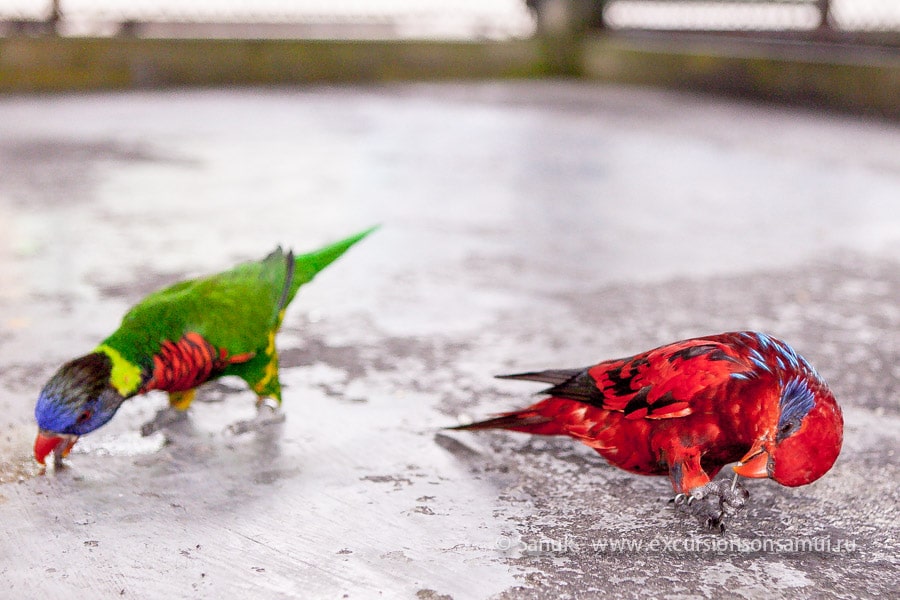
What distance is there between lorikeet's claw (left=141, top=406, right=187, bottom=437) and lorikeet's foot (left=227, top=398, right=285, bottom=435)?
13 cm

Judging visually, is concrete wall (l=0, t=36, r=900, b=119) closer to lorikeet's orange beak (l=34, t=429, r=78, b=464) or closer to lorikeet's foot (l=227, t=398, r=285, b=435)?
lorikeet's foot (l=227, t=398, r=285, b=435)

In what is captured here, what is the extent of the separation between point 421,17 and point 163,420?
9.63m

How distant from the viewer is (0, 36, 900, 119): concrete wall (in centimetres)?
898

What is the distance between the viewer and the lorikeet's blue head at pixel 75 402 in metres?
1.95

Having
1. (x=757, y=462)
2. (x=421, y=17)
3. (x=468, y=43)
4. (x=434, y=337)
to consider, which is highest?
(x=421, y=17)

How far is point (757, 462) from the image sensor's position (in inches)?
69.0

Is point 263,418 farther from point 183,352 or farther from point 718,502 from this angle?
point 718,502

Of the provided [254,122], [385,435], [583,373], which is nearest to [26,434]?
[385,435]

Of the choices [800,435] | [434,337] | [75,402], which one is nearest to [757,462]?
[800,435]

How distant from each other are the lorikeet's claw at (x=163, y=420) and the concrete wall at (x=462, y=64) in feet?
25.0

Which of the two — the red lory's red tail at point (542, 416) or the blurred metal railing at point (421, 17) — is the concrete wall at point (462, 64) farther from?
the red lory's red tail at point (542, 416)

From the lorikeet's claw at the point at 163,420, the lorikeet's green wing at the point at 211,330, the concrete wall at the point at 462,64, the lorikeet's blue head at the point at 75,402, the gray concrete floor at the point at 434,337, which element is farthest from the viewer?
the concrete wall at the point at 462,64

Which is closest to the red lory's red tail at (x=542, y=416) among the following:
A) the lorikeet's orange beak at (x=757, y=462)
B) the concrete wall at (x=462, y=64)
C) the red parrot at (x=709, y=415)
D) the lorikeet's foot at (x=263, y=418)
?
the red parrot at (x=709, y=415)

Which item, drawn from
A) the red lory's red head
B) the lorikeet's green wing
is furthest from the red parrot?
the lorikeet's green wing
